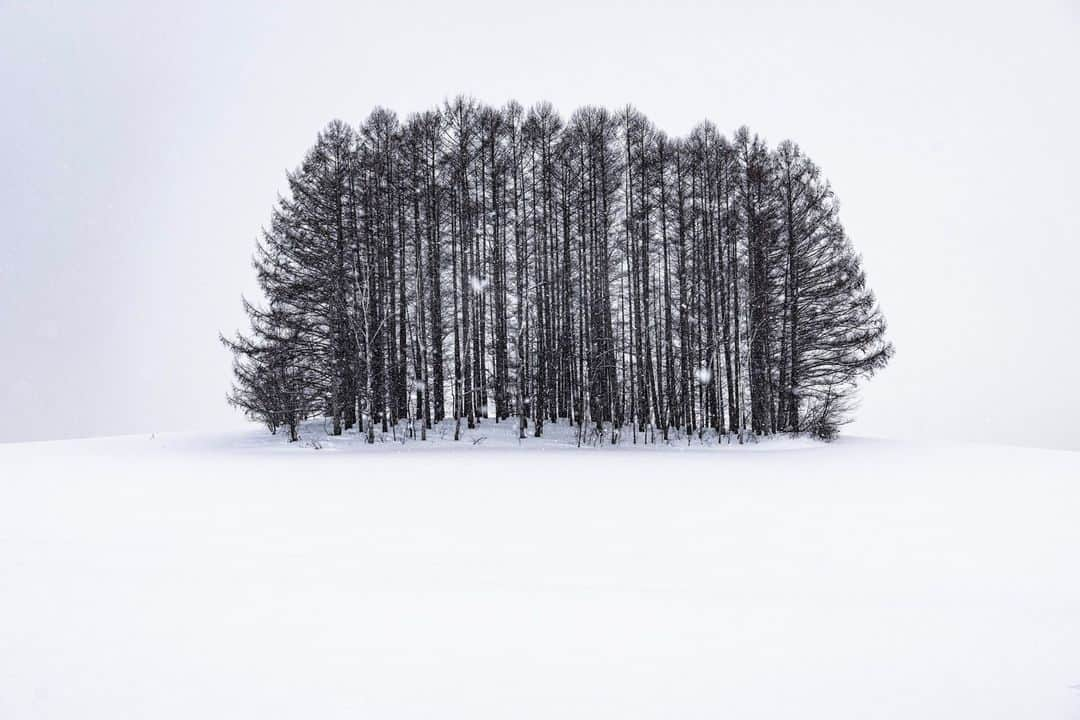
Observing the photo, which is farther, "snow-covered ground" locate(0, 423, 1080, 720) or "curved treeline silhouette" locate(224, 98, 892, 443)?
"curved treeline silhouette" locate(224, 98, 892, 443)

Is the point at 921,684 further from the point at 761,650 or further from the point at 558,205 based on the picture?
the point at 558,205

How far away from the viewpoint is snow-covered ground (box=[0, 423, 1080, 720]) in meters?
2.80

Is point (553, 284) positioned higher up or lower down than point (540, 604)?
higher up

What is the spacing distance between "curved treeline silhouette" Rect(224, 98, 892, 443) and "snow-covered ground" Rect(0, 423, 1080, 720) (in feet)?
36.4

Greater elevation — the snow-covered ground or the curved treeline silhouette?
the curved treeline silhouette

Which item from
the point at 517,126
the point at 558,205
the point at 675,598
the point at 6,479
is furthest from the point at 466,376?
the point at 675,598

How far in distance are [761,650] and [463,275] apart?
1842 cm

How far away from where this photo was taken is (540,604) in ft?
12.8

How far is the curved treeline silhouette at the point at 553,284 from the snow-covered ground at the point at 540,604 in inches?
436

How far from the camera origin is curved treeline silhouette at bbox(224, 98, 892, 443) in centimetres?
1950

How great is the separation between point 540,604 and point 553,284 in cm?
1754

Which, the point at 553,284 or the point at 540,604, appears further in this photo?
the point at 553,284

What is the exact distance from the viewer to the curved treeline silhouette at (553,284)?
19500 mm

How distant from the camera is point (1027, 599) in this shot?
4.18 m
